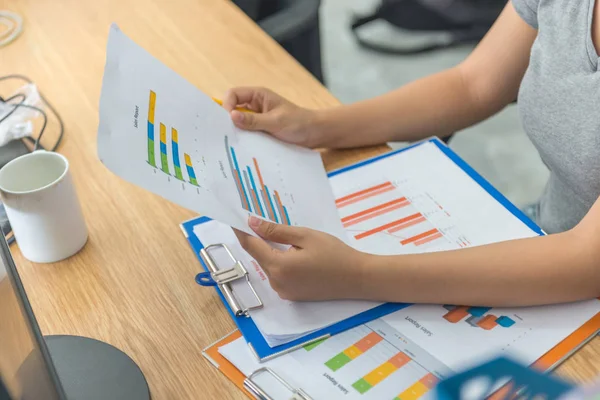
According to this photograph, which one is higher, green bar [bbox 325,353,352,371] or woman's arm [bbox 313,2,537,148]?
woman's arm [bbox 313,2,537,148]

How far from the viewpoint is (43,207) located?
2.71 feet

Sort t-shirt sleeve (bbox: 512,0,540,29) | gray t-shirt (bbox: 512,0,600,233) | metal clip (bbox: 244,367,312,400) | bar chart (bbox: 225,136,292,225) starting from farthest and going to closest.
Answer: t-shirt sleeve (bbox: 512,0,540,29)
gray t-shirt (bbox: 512,0,600,233)
bar chart (bbox: 225,136,292,225)
metal clip (bbox: 244,367,312,400)

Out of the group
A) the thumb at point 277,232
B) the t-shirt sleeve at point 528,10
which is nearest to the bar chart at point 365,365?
the thumb at point 277,232

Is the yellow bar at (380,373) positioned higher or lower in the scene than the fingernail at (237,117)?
lower

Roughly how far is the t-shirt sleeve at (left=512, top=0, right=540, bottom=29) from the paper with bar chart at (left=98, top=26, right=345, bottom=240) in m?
0.38

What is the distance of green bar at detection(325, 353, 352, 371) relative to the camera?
0.74m

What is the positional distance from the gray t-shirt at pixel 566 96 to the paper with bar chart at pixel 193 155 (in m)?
0.32

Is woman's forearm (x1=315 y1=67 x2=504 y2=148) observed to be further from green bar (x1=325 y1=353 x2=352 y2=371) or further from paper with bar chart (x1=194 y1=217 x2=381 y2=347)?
green bar (x1=325 y1=353 x2=352 y2=371)

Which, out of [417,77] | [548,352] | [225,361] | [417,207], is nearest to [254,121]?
[417,207]

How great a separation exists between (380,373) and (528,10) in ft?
1.96

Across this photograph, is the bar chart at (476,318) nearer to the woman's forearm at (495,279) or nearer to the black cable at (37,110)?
the woman's forearm at (495,279)

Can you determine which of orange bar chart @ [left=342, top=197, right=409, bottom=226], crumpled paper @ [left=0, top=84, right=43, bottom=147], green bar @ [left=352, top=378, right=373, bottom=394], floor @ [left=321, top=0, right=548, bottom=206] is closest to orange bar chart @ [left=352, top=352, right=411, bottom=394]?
green bar @ [left=352, top=378, right=373, bottom=394]

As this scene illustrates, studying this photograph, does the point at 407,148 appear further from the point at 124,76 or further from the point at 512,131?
the point at 512,131

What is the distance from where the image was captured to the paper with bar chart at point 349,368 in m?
0.71
